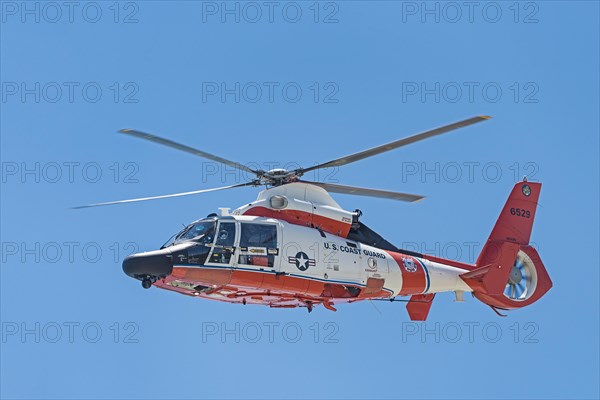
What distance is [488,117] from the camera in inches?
798

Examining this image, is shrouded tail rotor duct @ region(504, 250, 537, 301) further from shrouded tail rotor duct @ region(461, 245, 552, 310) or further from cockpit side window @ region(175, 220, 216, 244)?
cockpit side window @ region(175, 220, 216, 244)

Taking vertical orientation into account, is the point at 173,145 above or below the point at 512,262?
above

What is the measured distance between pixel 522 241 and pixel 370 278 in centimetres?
602

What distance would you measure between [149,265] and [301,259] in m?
3.67

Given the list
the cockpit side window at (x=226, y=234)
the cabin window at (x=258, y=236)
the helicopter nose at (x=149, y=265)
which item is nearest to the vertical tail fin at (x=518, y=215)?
the cabin window at (x=258, y=236)

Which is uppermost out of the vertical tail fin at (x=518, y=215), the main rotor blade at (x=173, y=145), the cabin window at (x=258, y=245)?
the main rotor blade at (x=173, y=145)

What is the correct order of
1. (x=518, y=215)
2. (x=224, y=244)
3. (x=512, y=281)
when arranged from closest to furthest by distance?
(x=224, y=244)
(x=512, y=281)
(x=518, y=215)

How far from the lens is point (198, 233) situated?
2088 cm

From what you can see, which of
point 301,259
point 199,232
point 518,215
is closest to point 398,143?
point 301,259

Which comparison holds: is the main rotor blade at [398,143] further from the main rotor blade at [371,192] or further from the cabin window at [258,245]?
the cabin window at [258,245]

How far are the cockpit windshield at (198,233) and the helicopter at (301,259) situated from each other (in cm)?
3

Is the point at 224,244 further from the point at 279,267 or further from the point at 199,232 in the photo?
the point at 279,267

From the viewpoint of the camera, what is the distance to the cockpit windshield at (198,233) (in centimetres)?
2073

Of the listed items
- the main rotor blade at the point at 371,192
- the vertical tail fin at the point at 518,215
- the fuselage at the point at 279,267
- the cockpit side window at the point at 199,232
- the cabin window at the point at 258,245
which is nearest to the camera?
the fuselage at the point at 279,267
